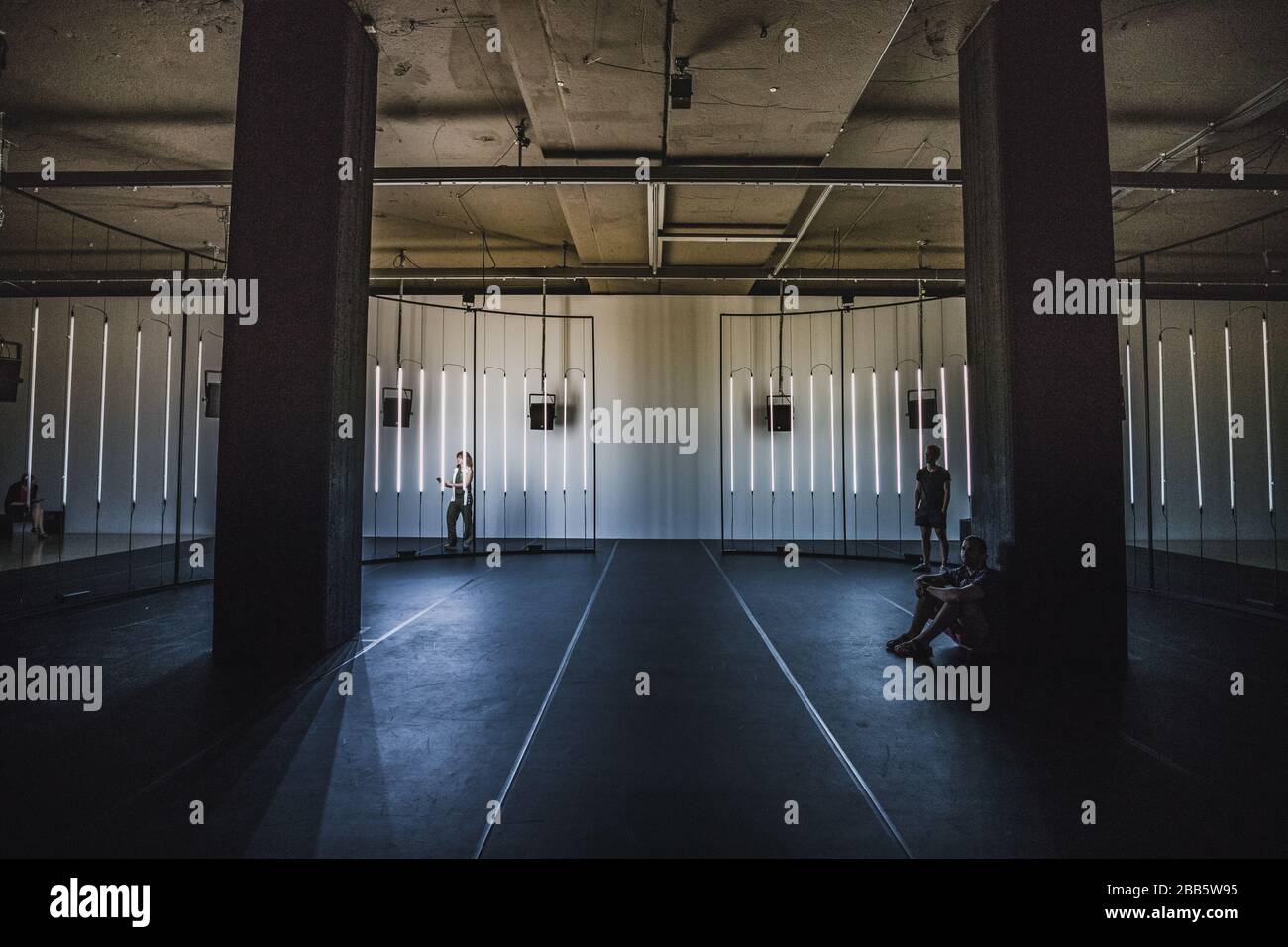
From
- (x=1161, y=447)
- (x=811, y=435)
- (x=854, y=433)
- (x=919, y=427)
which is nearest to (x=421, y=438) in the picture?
(x=811, y=435)

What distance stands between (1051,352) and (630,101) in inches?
160

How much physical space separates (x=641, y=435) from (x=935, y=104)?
23.0 ft

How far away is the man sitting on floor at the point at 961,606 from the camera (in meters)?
4.10

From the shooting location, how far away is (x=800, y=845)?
2051mm

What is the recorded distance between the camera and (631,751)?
110 inches

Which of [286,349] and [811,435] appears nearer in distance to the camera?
[286,349]

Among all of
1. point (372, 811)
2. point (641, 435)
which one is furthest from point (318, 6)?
point (641, 435)

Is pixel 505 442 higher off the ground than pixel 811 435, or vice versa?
pixel 811 435

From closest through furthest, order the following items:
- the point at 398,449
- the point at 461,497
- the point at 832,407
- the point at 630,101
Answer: the point at 630,101 → the point at 461,497 → the point at 398,449 → the point at 832,407

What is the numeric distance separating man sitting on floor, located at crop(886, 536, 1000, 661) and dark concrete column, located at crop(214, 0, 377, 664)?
12.9 feet

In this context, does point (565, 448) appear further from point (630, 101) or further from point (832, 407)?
point (630, 101)

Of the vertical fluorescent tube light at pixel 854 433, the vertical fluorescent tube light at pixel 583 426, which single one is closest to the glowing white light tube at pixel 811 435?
the vertical fluorescent tube light at pixel 854 433

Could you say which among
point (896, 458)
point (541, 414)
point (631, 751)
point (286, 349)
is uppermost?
point (541, 414)
